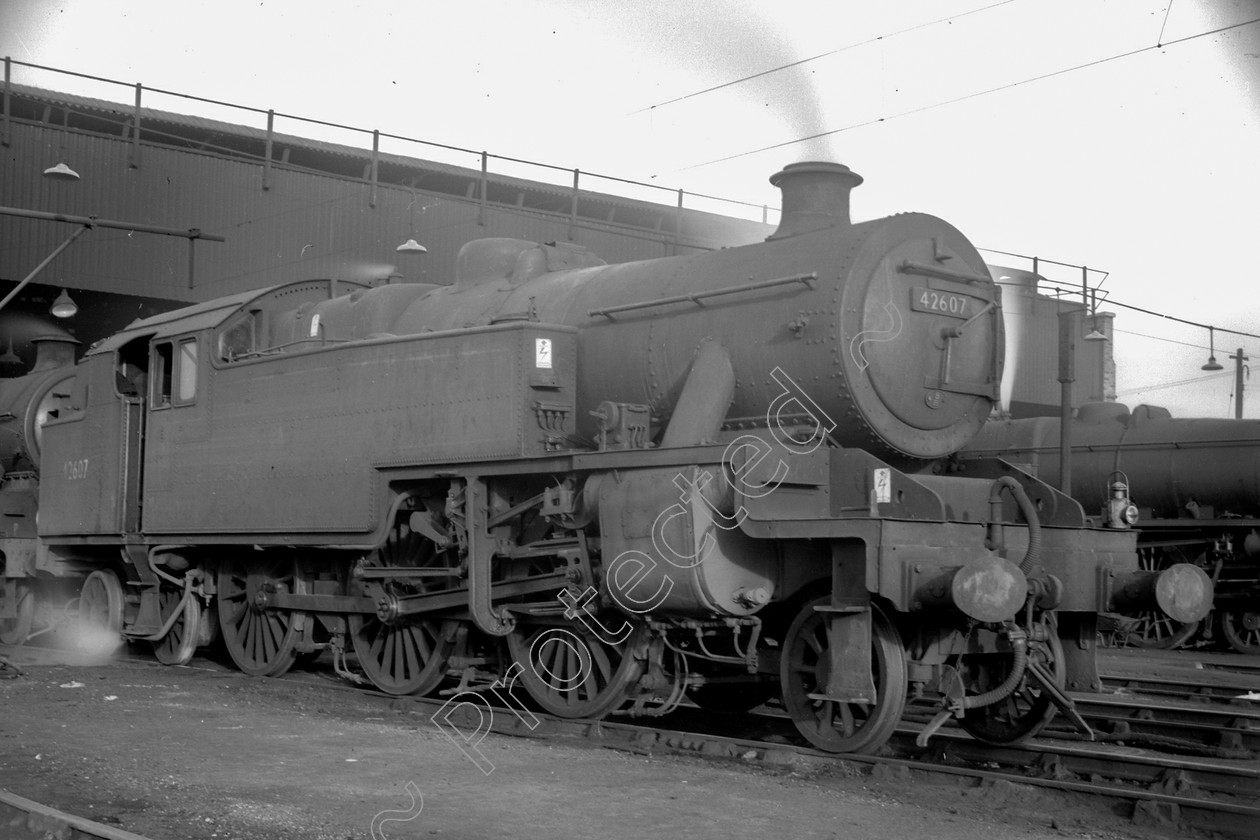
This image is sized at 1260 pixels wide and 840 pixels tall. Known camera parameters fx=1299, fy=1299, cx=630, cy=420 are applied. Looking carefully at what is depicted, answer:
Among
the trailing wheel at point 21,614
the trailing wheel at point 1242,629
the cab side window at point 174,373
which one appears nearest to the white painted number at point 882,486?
the cab side window at point 174,373

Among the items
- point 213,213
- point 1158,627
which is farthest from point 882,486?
point 213,213

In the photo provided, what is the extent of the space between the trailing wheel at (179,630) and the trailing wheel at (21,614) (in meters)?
3.57

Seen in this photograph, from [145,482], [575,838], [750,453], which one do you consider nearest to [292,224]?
[145,482]

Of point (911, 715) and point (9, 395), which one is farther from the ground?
point (9, 395)

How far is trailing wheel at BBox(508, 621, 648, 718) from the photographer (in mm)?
8086

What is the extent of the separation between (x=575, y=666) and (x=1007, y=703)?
274 centimetres

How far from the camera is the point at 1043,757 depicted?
23.6ft

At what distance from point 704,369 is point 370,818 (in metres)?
3.50

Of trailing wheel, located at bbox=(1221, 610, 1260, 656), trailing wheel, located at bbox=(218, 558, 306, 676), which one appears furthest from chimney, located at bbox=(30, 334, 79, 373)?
trailing wheel, located at bbox=(1221, 610, 1260, 656)

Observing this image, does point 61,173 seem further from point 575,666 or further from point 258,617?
point 575,666

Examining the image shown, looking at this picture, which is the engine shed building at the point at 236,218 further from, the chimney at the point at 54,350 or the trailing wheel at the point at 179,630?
the trailing wheel at the point at 179,630

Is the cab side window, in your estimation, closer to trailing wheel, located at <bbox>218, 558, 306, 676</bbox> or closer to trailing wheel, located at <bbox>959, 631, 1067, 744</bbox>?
trailing wheel, located at <bbox>218, 558, 306, 676</bbox>

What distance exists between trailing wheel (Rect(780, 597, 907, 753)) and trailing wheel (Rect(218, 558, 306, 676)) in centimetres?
490

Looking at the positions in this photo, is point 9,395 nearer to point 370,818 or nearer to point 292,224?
point 292,224
